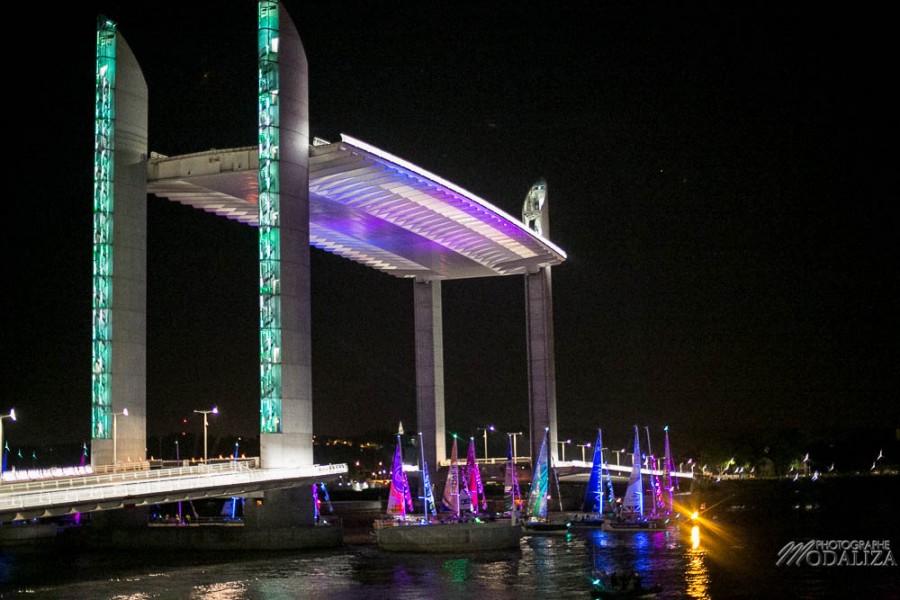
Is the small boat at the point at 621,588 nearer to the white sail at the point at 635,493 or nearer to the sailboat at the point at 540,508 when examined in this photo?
the sailboat at the point at 540,508

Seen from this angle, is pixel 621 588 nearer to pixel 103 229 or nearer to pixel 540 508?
pixel 103 229

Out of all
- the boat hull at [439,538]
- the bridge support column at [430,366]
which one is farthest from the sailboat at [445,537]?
the bridge support column at [430,366]

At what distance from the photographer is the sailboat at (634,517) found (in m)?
76.6

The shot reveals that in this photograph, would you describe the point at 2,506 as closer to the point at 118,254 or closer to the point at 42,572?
the point at 42,572

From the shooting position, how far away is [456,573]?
1940 inches

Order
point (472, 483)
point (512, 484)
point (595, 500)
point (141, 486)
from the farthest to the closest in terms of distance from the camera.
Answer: point (595, 500) < point (472, 483) < point (512, 484) < point (141, 486)

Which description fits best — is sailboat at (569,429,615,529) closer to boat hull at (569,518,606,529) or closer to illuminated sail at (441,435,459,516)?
boat hull at (569,518,606,529)

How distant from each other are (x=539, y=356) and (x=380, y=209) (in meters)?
27.1

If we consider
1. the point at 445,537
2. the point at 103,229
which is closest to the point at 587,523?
the point at 445,537

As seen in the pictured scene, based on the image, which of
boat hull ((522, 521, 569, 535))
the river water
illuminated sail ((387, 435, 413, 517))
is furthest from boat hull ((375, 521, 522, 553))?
boat hull ((522, 521, 569, 535))

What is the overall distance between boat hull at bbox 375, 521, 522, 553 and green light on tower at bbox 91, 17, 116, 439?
1326cm

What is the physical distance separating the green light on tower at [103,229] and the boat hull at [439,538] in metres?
13.3

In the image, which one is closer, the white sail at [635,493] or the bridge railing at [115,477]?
the bridge railing at [115,477]

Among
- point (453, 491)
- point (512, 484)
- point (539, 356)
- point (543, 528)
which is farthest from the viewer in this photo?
point (539, 356)
